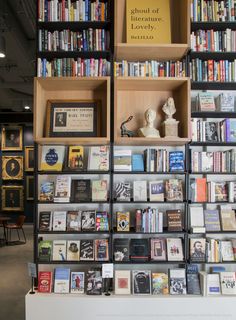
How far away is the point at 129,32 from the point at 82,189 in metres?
1.56

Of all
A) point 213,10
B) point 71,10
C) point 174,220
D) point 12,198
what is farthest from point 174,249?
point 12,198

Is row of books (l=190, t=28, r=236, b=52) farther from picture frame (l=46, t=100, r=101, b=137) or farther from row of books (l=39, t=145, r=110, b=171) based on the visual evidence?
row of books (l=39, t=145, r=110, b=171)

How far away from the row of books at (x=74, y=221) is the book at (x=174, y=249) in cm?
62

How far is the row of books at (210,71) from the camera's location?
11.0 ft

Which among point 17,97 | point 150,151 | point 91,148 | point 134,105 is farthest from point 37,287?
point 17,97

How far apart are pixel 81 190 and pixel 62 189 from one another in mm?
181

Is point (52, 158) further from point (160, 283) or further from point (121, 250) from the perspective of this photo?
point (160, 283)

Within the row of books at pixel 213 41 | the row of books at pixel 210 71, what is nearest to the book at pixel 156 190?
the row of books at pixel 210 71

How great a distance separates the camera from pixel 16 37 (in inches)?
227

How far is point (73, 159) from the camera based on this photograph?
3383mm

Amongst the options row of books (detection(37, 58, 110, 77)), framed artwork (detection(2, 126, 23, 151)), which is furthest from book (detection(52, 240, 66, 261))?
framed artwork (detection(2, 126, 23, 151))

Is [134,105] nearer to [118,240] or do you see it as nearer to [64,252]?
[118,240]

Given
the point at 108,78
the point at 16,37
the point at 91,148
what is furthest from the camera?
the point at 16,37

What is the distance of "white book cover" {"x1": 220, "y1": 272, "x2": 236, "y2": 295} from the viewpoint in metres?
3.24
